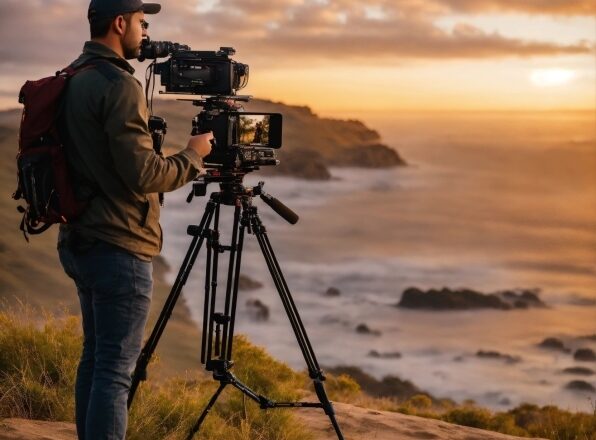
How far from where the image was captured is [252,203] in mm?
4945

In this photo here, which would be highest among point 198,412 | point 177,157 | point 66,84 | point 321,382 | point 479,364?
point 66,84

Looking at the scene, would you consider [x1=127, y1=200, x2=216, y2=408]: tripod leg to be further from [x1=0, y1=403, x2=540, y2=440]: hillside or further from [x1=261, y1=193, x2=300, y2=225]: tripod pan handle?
[x1=0, y1=403, x2=540, y2=440]: hillside

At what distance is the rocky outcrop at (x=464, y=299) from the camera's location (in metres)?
77.9

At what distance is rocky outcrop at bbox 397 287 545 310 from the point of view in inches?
3066

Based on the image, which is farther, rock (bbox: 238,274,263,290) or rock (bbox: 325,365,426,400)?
rock (bbox: 238,274,263,290)

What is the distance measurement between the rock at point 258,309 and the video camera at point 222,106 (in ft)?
201

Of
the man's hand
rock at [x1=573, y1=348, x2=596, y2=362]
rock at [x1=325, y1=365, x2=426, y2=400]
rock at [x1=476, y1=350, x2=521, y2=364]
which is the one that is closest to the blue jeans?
the man's hand

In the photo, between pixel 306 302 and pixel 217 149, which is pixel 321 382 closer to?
pixel 217 149

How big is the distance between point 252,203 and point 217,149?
0.39 m

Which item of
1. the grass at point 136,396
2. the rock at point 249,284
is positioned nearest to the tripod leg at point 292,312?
the grass at point 136,396

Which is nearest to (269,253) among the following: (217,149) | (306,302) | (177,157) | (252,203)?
(252,203)

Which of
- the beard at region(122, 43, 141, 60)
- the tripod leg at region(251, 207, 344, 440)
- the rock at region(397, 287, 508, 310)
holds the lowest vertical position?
the rock at region(397, 287, 508, 310)

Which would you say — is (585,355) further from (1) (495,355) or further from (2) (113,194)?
(2) (113,194)

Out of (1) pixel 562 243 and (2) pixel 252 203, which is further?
(1) pixel 562 243
